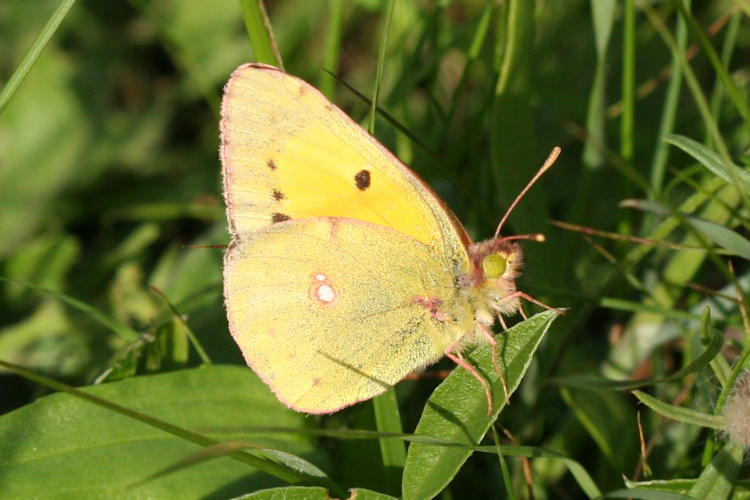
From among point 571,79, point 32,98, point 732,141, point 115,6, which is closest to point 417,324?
point 732,141

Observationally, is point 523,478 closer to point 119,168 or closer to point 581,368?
point 581,368

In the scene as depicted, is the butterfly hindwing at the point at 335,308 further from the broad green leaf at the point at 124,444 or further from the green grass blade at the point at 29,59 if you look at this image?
the green grass blade at the point at 29,59

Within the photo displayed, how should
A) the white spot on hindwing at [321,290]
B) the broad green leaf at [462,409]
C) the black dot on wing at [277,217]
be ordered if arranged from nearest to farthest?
1. the broad green leaf at [462,409]
2. the white spot on hindwing at [321,290]
3. the black dot on wing at [277,217]

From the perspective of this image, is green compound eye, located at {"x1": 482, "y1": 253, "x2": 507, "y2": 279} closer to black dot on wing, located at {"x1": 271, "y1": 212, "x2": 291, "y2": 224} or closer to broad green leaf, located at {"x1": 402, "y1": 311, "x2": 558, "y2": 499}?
broad green leaf, located at {"x1": 402, "y1": 311, "x2": 558, "y2": 499}

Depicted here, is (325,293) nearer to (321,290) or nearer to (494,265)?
(321,290)

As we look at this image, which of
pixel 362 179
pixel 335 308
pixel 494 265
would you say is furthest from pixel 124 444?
pixel 494 265

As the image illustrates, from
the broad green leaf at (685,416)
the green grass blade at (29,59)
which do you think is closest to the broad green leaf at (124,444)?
the green grass blade at (29,59)

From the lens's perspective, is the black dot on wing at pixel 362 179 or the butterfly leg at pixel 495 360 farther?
the black dot on wing at pixel 362 179
